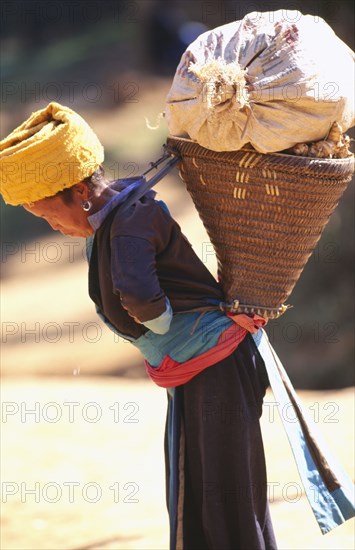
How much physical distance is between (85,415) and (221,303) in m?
3.26

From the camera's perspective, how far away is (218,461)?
2.79m

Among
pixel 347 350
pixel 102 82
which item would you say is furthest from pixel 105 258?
pixel 102 82

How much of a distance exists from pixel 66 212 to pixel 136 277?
0.32m

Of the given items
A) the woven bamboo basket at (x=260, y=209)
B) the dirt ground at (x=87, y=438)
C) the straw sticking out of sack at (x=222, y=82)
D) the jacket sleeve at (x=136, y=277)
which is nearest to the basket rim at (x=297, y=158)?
the woven bamboo basket at (x=260, y=209)

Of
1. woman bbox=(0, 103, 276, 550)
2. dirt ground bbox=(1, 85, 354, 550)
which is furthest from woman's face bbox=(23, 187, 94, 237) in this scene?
dirt ground bbox=(1, 85, 354, 550)

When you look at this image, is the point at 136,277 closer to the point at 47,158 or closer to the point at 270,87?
the point at 47,158

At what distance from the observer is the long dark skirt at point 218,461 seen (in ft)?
9.15

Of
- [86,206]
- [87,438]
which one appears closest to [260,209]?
[86,206]

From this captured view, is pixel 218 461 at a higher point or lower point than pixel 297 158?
lower

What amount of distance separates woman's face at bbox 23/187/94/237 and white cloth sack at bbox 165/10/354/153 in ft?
1.32

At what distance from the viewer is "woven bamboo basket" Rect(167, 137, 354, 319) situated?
8.66 ft

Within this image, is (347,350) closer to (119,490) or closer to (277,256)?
(119,490)

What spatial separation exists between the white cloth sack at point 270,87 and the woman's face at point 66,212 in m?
0.40

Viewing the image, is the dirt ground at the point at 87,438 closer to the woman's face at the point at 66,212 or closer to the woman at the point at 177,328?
the woman at the point at 177,328
